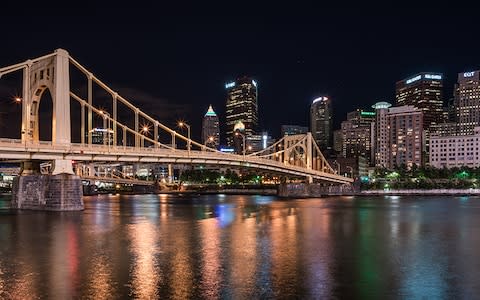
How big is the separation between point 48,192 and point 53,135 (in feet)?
20.1

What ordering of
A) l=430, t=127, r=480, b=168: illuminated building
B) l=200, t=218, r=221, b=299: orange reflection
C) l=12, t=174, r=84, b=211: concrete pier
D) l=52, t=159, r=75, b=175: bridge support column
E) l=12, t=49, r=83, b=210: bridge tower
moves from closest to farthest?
l=200, t=218, r=221, b=299: orange reflection, l=12, t=49, r=83, b=210: bridge tower, l=52, t=159, r=75, b=175: bridge support column, l=12, t=174, r=84, b=211: concrete pier, l=430, t=127, r=480, b=168: illuminated building

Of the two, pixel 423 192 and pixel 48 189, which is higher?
pixel 48 189

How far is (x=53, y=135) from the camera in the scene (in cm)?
4969

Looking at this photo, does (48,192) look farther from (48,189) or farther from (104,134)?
(104,134)

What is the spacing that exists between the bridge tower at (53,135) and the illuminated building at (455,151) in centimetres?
14844

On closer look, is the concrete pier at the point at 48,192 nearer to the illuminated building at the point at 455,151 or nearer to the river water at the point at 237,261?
the river water at the point at 237,261

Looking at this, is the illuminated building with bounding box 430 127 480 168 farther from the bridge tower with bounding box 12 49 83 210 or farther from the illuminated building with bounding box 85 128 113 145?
the bridge tower with bounding box 12 49 83 210

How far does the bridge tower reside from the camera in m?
49.8

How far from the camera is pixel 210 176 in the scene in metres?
166

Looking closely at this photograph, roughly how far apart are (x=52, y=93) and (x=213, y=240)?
27985mm

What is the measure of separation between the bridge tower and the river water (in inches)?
394

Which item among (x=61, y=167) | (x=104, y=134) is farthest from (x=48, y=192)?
(x=104, y=134)

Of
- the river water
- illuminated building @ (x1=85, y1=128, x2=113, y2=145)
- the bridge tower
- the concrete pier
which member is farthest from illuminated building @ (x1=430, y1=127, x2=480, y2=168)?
the bridge tower

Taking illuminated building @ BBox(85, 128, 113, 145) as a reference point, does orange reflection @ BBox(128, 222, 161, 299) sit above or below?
below
